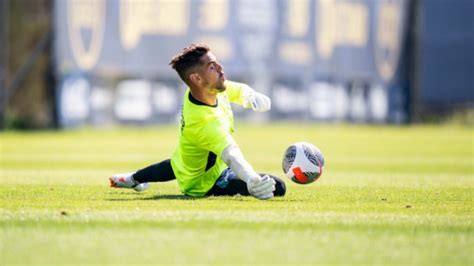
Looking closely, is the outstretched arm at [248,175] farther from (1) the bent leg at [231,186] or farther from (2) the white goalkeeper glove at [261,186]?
(1) the bent leg at [231,186]

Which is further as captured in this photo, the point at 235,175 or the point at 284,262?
the point at 235,175

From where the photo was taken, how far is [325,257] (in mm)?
7945

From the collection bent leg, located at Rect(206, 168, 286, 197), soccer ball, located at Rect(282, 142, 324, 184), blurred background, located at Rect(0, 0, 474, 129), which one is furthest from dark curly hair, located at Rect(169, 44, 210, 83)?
blurred background, located at Rect(0, 0, 474, 129)

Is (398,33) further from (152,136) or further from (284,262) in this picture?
(284,262)

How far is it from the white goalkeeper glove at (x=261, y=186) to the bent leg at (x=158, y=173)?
153cm

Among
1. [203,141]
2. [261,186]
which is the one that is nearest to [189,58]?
[203,141]

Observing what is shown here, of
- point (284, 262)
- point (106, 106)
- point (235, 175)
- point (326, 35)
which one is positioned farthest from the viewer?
point (326, 35)

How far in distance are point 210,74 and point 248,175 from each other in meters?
1.13

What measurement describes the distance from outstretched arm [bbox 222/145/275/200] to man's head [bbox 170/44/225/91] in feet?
2.34

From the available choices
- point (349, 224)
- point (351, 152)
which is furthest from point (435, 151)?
point (349, 224)

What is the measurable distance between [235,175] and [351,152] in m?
16.0

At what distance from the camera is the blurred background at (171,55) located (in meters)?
39.6

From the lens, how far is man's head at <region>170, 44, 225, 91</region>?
455 inches

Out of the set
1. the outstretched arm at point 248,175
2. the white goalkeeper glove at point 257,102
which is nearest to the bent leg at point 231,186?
the white goalkeeper glove at point 257,102
